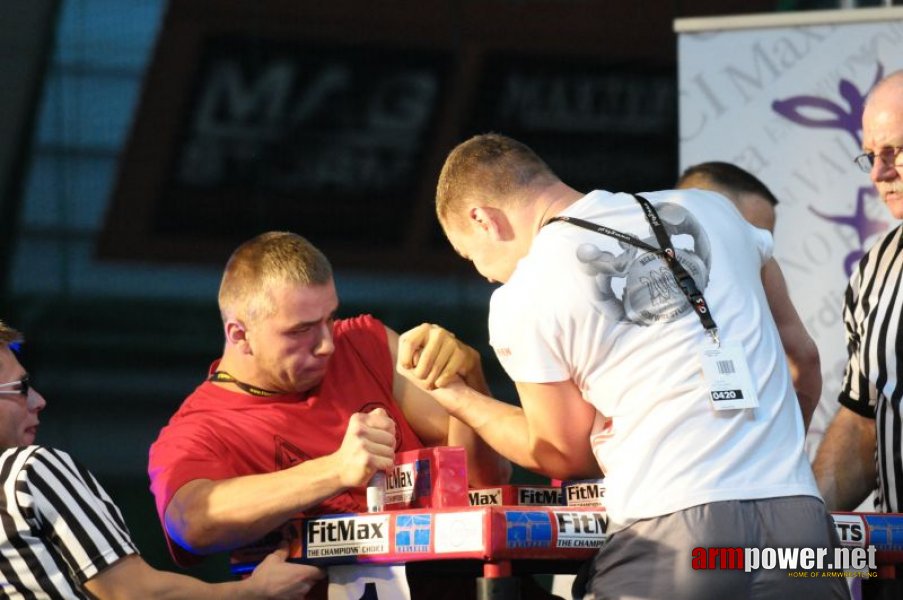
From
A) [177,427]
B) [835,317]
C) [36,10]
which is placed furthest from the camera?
[36,10]

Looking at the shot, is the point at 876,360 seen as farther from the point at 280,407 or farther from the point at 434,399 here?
the point at 280,407

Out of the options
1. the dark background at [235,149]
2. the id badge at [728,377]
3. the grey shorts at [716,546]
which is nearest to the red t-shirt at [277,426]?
the grey shorts at [716,546]

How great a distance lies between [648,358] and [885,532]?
0.63 meters

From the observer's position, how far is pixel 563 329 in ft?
7.53

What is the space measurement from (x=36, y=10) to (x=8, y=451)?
3717 millimetres

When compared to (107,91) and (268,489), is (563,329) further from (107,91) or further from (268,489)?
(107,91)

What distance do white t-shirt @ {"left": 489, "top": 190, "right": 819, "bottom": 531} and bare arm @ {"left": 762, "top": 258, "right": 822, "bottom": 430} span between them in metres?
0.42

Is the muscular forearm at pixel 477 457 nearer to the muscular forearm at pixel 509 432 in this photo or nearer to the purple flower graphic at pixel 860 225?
the muscular forearm at pixel 509 432

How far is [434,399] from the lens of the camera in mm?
3092

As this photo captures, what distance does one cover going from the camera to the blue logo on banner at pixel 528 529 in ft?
7.19

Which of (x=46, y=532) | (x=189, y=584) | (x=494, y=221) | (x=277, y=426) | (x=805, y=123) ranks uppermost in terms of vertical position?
(x=805, y=123)

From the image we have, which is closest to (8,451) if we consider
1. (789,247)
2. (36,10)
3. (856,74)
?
(789,247)

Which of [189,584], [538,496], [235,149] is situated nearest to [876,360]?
[538,496]

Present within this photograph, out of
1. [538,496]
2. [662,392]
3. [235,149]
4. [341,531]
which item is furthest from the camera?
[235,149]
